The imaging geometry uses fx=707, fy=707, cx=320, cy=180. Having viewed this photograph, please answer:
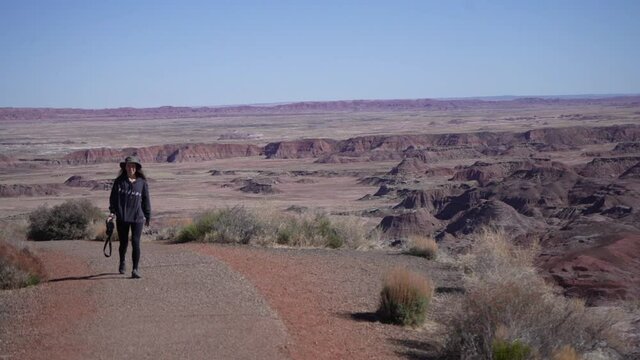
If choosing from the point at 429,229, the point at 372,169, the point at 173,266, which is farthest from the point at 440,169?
the point at 173,266

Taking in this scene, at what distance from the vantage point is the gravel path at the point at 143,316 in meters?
7.28

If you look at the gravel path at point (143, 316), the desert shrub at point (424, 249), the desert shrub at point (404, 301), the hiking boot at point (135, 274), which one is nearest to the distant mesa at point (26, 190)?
the desert shrub at point (424, 249)

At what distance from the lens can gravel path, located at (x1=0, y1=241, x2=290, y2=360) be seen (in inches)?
287

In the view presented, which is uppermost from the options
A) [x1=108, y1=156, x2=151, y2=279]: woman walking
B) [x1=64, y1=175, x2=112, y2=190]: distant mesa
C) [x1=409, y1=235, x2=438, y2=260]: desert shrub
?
[x1=108, y1=156, x2=151, y2=279]: woman walking

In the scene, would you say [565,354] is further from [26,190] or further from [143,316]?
[26,190]

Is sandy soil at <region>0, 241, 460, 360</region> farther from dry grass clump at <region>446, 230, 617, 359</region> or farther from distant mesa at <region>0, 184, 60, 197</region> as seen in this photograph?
distant mesa at <region>0, 184, 60, 197</region>

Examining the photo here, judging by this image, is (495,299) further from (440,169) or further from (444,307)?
(440,169)

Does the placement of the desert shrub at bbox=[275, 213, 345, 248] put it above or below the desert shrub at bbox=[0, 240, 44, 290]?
below

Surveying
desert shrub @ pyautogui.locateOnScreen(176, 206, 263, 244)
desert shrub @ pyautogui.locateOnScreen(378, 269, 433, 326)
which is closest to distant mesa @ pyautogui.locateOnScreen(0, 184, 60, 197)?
desert shrub @ pyautogui.locateOnScreen(176, 206, 263, 244)

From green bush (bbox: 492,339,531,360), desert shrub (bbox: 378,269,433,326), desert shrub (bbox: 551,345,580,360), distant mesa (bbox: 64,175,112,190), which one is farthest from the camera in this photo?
distant mesa (bbox: 64,175,112,190)

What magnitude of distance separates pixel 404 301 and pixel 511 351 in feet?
8.00

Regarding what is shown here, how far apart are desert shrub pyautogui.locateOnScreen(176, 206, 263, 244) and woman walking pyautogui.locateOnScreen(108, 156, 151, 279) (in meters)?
4.38

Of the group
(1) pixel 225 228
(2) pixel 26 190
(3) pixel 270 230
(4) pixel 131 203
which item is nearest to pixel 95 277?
(4) pixel 131 203

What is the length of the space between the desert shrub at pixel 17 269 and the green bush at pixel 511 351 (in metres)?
6.78
